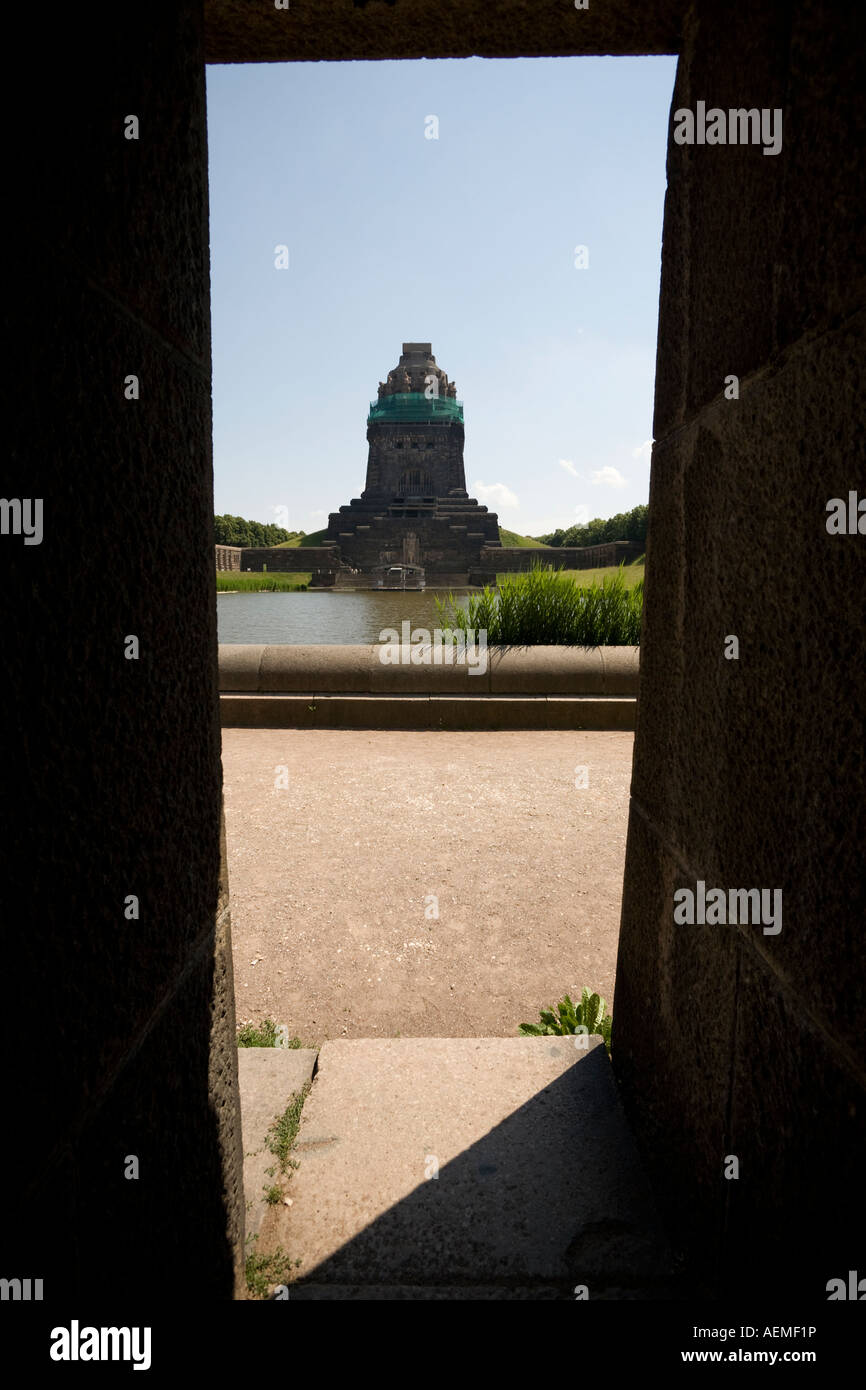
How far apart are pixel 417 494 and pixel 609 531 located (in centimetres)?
1829

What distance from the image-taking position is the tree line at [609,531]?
62406mm

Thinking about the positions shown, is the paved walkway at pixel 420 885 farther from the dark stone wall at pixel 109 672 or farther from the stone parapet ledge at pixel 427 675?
the dark stone wall at pixel 109 672

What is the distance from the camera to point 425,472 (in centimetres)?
7056

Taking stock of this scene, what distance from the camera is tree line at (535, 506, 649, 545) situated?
62.4 metres

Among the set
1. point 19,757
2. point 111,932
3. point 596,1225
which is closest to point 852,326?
point 19,757

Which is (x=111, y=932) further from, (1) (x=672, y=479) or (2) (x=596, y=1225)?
(1) (x=672, y=479)

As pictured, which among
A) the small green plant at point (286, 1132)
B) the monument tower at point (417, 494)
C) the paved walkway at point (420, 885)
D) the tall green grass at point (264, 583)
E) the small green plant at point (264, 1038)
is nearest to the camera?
the small green plant at point (286, 1132)

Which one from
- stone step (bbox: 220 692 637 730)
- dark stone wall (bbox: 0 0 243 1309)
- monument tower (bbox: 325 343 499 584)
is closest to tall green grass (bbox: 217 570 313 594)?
monument tower (bbox: 325 343 499 584)

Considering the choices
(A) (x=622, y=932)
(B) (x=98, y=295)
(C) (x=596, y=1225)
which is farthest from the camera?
(A) (x=622, y=932)

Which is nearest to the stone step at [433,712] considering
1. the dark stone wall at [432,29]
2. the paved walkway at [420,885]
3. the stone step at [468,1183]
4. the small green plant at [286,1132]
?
the paved walkway at [420,885]

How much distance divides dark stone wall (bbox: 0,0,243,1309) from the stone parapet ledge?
660 centimetres

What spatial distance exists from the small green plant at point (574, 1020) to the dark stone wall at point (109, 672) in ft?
5.40
